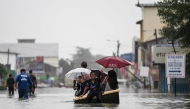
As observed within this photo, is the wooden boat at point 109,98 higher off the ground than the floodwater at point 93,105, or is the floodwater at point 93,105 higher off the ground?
the wooden boat at point 109,98

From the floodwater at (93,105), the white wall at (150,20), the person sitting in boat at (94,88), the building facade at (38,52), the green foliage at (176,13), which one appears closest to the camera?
the floodwater at (93,105)

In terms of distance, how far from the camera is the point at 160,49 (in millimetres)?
55594

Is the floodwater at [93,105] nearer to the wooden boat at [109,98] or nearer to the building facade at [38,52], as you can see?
the wooden boat at [109,98]

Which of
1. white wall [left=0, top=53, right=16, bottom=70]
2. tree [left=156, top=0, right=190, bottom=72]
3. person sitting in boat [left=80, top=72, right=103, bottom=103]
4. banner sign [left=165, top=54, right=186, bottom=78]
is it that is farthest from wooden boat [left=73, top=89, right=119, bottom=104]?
white wall [left=0, top=53, right=16, bottom=70]

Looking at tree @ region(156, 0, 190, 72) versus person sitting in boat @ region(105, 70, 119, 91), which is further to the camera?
tree @ region(156, 0, 190, 72)

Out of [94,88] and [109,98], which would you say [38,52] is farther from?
[94,88]

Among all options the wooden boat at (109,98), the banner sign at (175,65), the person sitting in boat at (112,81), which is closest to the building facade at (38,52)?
the banner sign at (175,65)

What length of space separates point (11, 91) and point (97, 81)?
21.0m

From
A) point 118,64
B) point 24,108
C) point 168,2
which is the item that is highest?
point 168,2

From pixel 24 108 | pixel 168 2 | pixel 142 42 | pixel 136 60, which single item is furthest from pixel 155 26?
pixel 24 108

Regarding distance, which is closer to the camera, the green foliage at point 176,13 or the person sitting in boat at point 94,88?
the person sitting in boat at point 94,88

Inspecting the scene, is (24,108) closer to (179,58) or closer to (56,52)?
(179,58)

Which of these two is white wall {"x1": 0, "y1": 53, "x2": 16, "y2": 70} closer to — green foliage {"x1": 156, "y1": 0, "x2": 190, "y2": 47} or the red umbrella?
green foliage {"x1": 156, "y1": 0, "x2": 190, "y2": 47}

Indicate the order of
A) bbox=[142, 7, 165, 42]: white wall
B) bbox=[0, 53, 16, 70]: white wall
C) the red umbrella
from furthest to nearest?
bbox=[0, 53, 16, 70]: white wall → bbox=[142, 7, 165, 42]: white wall → the red umbrella
